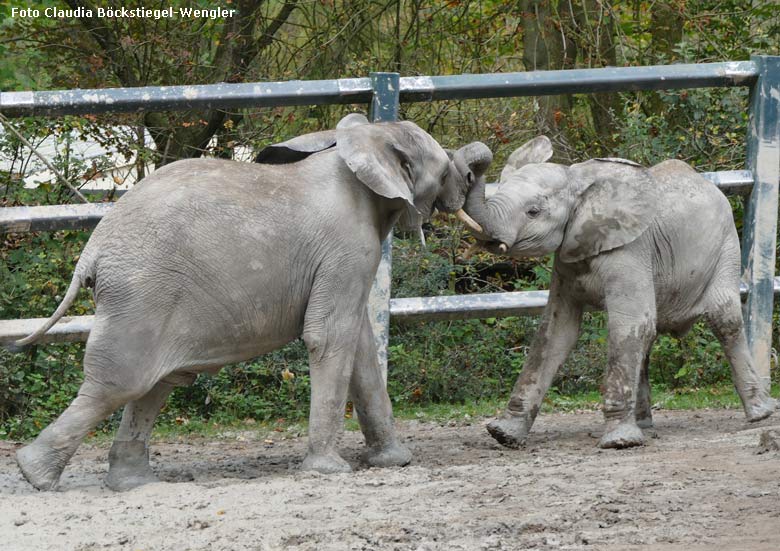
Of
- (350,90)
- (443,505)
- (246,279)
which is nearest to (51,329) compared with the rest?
(246,279)

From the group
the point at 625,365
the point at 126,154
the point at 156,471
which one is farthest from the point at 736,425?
the point at 126,154

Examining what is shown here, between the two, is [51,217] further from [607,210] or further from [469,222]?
[607,210]

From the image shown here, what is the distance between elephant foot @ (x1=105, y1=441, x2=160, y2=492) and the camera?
600 cm

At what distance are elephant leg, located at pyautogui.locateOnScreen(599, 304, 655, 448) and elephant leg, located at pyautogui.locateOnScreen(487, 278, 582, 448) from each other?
0.37 m

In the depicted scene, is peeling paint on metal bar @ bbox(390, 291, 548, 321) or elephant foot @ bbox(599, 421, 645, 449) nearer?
elephant foot @ bbox(599, 421, 645, 449)

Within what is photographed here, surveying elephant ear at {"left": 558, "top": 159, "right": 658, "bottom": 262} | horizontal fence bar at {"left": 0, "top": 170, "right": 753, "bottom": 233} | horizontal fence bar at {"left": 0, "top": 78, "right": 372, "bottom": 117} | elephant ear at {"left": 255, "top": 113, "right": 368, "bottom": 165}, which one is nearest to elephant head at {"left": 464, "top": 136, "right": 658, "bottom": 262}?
elephant ear at {"left": 558, "top": 159, "right": 658, "bottom": 262}

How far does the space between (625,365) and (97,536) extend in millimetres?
2954

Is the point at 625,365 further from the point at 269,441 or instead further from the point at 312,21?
the point at 312,21

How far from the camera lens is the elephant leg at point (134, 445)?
6.01 meters

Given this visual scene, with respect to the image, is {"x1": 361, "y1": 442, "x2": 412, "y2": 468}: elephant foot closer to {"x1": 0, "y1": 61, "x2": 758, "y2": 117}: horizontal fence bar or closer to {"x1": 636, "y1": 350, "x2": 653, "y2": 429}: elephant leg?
{"x1": 636, "y1": 350, "x2": 653, "y2": 429}: elephant leg

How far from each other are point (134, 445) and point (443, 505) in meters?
1.72

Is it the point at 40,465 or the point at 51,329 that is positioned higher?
the point at 51,329

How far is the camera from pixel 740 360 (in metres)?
7.13

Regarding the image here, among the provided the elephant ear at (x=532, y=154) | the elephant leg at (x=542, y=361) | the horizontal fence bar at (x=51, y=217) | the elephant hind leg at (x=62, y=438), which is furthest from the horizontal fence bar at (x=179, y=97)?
the elephant hind leg at (x=62, y=438)
